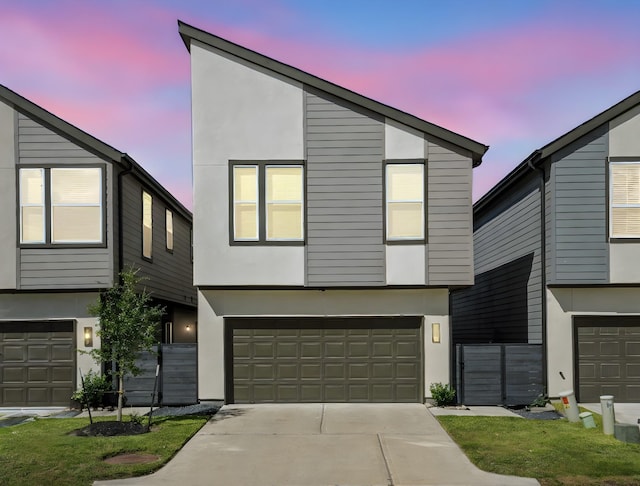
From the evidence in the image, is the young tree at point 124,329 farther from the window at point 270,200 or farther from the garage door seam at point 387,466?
the garage door seam at point 387,466

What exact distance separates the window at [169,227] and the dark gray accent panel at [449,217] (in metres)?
9.98

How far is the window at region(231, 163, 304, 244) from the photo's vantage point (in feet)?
49.9

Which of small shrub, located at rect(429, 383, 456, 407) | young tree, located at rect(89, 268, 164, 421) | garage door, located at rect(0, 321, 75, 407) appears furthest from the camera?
garage door, located at rect(0, 321, 75, 407)

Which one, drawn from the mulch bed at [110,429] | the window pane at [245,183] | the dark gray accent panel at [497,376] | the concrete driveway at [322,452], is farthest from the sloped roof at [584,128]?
the mulch bed at [110,429]

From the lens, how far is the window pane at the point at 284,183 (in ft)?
50.1

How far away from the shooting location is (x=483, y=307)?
22.0 meters

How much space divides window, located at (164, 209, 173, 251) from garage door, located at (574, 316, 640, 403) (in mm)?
12955

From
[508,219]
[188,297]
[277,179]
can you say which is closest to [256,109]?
[277,179]

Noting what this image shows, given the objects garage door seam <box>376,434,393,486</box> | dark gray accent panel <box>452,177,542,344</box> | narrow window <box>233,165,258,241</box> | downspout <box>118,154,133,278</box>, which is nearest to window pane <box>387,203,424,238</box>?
narrow window <box>233,165,258,241</box>

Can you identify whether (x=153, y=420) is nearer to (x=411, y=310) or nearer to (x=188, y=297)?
(x=411, y=310)

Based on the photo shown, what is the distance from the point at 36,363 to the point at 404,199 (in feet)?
32.2

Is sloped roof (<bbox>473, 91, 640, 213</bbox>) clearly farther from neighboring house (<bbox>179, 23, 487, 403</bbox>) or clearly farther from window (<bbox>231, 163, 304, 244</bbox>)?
window (<bbox>231, 163, 304, 244</bbox>)

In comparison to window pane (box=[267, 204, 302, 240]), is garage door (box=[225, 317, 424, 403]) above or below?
below

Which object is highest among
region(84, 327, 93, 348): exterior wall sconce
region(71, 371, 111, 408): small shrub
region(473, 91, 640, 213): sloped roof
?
region(473, 91, 640, 213): sloped roof
